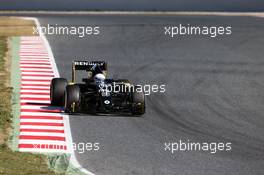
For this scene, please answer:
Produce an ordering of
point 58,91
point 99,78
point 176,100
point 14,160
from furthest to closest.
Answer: point 176,100
point 58,91
point 99,78
point 14,160

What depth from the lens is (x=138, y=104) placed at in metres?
18.7

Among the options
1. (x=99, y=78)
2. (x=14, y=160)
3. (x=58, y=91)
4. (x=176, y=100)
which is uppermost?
(x=99, y=78)

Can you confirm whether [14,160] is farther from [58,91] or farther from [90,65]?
[90,65]

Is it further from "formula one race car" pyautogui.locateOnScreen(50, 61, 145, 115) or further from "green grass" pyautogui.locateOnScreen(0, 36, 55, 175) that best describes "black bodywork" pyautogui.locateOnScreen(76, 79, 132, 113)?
"green grass" pyautogui.locateOnScreen(0, 36, 55, 175)

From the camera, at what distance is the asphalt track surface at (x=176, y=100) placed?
14740 millimetres

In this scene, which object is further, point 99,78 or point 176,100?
point 176,100

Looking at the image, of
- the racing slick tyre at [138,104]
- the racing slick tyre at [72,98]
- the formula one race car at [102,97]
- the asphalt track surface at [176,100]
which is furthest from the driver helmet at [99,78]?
the asphalt track surface at [176,100]

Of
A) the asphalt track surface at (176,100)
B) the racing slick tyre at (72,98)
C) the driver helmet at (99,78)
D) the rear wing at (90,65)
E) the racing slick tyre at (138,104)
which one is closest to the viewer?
the asphalt track surface at (176,100)

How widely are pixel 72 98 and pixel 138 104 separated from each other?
5.37ft

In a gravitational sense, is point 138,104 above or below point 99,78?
below

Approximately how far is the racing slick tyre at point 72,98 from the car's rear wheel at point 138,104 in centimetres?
136

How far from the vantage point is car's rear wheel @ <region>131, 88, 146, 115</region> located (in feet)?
61.1

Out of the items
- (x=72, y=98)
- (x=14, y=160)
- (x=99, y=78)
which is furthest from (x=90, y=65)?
(x=14, y=160)

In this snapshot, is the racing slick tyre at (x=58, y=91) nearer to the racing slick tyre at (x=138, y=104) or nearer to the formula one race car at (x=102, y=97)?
the formula one race car at (x=102, y=97)
